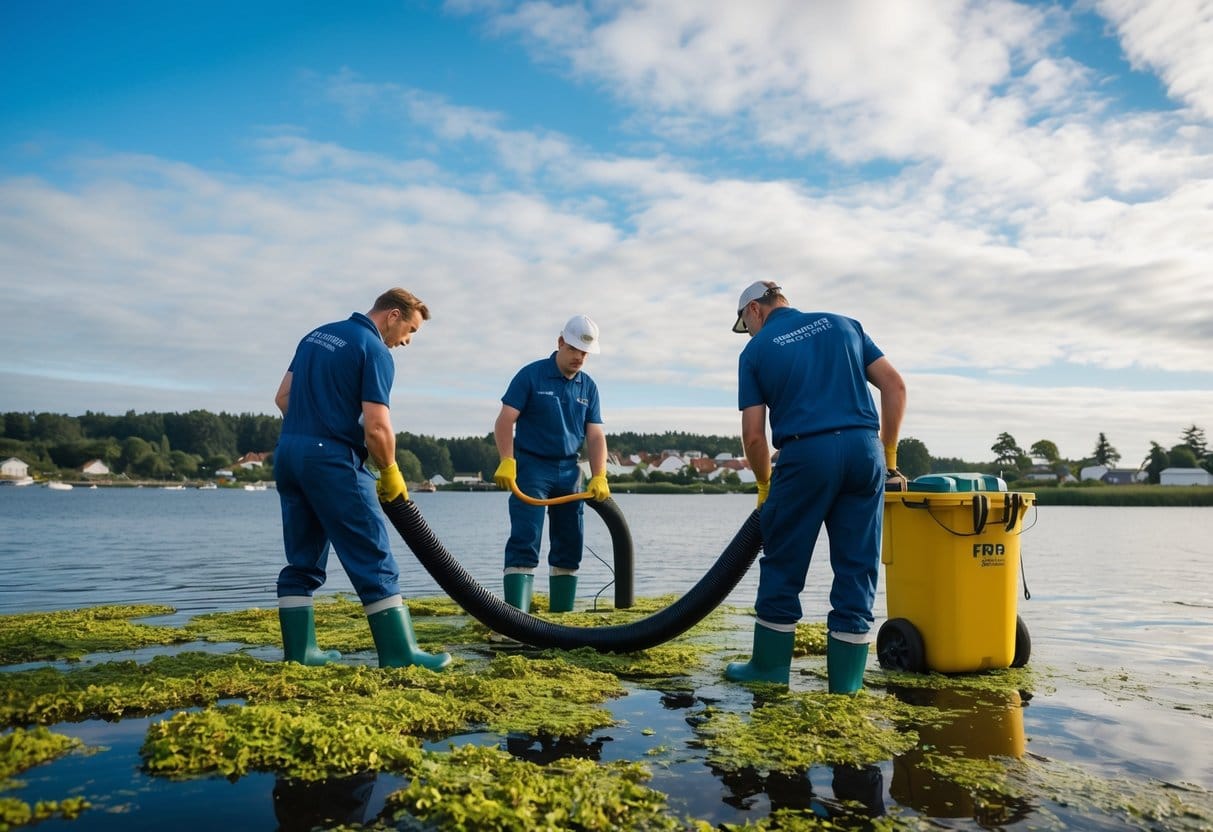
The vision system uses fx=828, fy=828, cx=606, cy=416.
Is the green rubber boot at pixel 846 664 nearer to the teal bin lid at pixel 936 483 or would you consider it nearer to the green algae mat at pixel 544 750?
the green algae mat at pixel 544 750

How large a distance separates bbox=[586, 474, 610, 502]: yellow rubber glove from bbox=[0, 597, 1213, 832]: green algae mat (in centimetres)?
177

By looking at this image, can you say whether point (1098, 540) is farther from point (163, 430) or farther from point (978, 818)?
point (163, 430)

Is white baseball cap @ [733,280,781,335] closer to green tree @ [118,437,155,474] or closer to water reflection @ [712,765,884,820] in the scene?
water reflection @ [712,765,884,820]

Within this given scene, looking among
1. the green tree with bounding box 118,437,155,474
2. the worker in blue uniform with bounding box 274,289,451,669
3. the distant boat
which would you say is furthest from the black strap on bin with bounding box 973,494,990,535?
the distant boat

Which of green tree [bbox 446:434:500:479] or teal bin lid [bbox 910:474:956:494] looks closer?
teal bin lid [bbox 910:474:956:494]

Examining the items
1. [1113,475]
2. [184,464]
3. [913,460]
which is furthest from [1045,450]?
[184,464]

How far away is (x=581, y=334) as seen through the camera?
629 centimetres

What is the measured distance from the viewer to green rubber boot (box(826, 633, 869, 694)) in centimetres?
394

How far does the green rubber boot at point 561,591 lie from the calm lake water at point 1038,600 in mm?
1487

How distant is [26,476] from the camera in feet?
339

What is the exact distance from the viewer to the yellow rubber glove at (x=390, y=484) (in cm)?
443

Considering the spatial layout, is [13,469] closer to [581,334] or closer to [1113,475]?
[581,334]

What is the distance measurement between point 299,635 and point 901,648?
131 inches

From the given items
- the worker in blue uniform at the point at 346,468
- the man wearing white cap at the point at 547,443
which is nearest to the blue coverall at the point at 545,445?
A: the man wearing white cap at the point at 547,443
